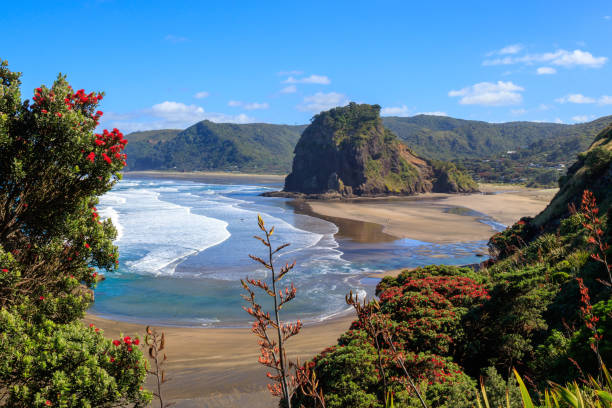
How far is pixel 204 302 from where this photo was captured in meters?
19.0

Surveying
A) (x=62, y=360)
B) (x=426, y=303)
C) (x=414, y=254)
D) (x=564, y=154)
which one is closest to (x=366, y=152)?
(x=414, y=254)

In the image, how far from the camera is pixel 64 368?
5406mm

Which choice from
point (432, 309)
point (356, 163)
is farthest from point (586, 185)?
point (356, 163)

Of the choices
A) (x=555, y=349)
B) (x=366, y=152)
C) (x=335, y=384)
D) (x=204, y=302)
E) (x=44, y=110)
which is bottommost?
(x=204, y=302)

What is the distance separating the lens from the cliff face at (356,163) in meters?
90.2

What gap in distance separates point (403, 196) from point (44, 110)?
285 feet

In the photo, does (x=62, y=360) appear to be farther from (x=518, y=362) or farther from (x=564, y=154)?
(x=564, y=154)

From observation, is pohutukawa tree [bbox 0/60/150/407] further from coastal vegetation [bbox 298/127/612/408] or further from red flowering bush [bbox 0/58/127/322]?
coastal vegetation [bbox 298/127/612/408]

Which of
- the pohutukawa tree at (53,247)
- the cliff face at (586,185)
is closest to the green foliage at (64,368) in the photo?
the pohutukawa tree at (53,247)

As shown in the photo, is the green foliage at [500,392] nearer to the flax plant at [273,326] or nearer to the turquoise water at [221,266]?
the flax plant at [273,326]

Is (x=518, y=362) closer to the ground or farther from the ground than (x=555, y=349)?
closer to the ground

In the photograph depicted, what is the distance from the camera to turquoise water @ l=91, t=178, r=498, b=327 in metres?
18.0

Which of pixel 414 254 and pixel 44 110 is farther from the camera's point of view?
Answer: pixel 414 254

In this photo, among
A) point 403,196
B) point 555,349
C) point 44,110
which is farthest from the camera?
point 403,196
